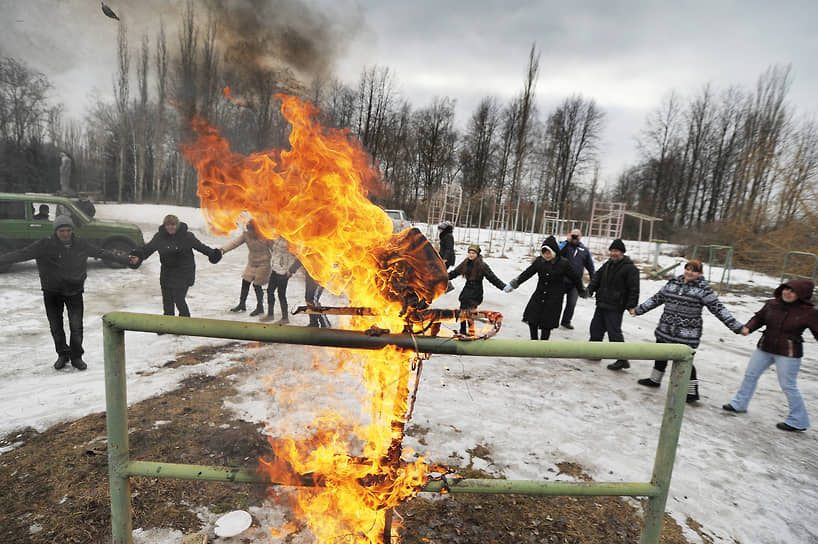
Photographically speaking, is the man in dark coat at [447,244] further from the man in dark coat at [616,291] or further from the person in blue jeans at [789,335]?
the person in blue jeans at [789,335]

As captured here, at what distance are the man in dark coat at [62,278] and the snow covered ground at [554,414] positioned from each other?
292 mm

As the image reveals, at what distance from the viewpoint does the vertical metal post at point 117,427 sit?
149 cm

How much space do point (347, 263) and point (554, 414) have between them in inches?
134

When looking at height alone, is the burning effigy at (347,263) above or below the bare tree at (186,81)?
below

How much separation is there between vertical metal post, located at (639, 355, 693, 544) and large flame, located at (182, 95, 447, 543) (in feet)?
3.41

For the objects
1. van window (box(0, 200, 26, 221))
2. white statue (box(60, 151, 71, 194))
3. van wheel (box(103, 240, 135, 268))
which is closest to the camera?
van window (box(0, 200, 26, 221))

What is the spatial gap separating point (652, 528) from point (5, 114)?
14767 millimetres

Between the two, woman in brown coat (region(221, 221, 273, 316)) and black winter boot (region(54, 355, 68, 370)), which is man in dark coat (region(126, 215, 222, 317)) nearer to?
woman in brown coat (region(221, 221, 273, 316))

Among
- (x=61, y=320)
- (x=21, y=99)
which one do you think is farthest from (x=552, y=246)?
(x=21, y=99)

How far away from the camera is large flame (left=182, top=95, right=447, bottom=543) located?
71.0 inches

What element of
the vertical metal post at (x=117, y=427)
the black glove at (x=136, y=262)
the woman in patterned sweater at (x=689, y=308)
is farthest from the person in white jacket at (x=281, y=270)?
the woman in patterned sweater at (x=689, y=308)

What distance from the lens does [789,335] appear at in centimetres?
416

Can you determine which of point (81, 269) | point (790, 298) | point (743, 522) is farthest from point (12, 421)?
point (790, 298)

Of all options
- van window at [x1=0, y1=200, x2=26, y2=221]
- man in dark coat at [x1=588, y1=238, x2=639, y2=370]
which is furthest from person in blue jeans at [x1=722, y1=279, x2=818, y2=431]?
van window at [x1=0, y1=200, x2=26, y2=221]
